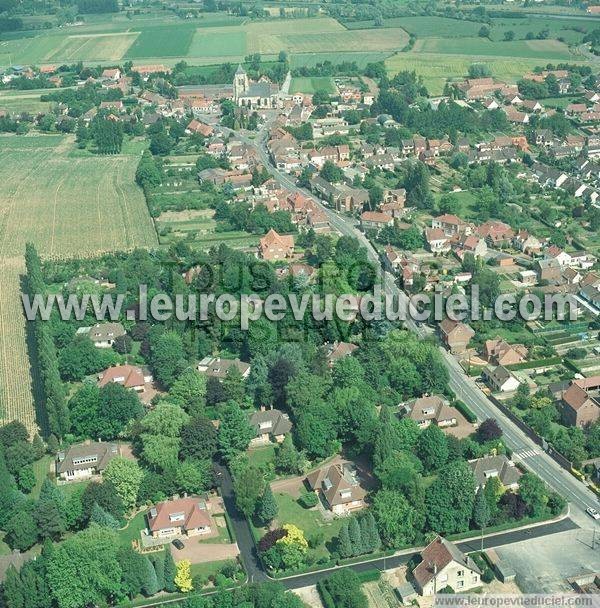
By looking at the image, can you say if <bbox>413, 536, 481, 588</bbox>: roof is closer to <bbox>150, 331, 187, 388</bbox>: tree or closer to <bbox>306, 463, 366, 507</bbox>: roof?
<bbox>306, 463, 366, 507</bbox>: roof

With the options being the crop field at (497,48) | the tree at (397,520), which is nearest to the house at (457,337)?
the tree at (397,520)

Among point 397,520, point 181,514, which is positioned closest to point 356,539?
point 397,520

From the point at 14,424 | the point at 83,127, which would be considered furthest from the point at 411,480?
the point at 83,127

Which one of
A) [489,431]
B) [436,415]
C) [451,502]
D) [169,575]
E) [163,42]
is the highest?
[163,42]

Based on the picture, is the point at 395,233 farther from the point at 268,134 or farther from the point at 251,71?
the point at 251,71

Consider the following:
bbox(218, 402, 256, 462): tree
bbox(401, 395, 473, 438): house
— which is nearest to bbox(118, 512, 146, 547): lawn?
bbox(218, 402, 256, 462): tree

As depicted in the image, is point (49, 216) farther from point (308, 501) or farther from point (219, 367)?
point (308, 501)
